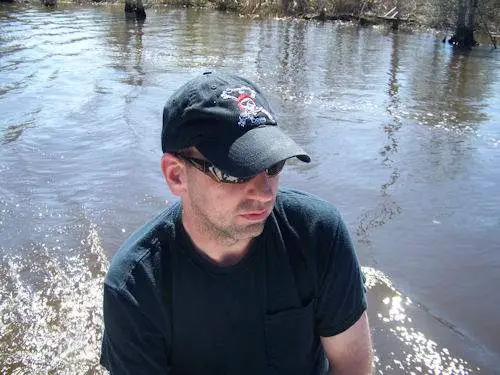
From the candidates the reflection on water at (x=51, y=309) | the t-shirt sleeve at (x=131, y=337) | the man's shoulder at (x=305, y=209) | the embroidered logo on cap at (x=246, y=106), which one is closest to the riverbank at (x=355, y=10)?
the reflection on water at (x=51, y=309)

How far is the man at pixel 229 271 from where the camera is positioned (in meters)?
1.95

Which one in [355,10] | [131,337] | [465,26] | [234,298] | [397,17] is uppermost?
[355,10]

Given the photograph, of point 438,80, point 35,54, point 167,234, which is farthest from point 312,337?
point 35,54

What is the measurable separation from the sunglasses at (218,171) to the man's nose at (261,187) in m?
0.02

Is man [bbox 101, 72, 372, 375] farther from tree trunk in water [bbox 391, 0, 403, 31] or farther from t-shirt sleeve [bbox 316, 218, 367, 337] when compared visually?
tree trunk in water [bbox 391, 0, 403, 31]

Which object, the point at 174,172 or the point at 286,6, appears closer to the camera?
the point at 174,172

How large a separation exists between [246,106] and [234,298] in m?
A: 0.70

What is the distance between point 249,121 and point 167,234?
56 centimetres

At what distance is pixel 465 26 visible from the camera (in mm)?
18797

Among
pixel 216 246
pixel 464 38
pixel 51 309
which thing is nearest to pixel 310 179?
pixel 51 309

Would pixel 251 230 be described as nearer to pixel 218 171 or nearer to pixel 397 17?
pixel 218 171

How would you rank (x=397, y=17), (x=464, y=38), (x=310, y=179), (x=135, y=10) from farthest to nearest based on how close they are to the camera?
(x=135, y=10)
(x=397, y=17)
(x=464, y=38)
(x=310, y=179)

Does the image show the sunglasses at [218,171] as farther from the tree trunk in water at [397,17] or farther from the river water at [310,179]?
the tree trunk in water at [397,17]

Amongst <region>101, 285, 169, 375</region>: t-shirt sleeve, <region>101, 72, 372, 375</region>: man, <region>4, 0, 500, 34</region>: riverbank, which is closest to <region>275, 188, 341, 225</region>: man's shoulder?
<region>101, 72, 372, 375</region>: man
